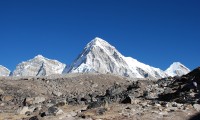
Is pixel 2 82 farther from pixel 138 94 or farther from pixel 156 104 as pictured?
pixel 156 104

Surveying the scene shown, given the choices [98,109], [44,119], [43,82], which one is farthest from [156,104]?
[43,82]

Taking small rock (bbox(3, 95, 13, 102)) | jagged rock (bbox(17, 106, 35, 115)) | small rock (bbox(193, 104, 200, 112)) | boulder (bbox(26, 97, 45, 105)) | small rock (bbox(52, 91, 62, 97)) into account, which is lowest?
small rock (bbox(193, 104, 200, 112))

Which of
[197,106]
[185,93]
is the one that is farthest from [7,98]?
[197,106]

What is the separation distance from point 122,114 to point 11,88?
3332cm

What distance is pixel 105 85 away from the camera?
72.7m

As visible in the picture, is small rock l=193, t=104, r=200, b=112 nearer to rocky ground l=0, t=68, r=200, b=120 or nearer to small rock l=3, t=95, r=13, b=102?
rocky ground l=0, t=68, r=200, b=120

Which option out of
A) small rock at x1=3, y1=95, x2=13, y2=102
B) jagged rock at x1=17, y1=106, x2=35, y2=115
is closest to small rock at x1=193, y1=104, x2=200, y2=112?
jagged rock at x1=17, y1=106, x2=35, y2=115

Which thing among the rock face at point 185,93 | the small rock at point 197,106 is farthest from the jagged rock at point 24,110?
the small rock at point 197,106

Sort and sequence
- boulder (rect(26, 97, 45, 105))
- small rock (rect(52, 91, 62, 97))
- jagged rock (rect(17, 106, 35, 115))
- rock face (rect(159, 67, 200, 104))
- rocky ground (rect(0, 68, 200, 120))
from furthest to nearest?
small rock (rect(52, 91, 62, 97)) < boulder (rect(26, 97, 45, 105)) < jagged rock (rect(17, 106, 35, 115)) < rock face (rect(159, 67, 200, 104)) < rocky ground (rect(0, 68, 200, 120))

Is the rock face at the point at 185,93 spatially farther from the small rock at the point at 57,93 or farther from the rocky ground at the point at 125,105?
the small rock at the point at 57,93

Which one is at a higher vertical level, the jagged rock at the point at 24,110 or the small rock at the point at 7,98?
the small rock at the point at 7,98

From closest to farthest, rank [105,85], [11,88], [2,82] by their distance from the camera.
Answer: [11,88] < [2,82] < [105,85]

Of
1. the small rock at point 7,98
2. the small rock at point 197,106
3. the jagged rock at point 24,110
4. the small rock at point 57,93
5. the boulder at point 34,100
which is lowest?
the small rock at point 197,106

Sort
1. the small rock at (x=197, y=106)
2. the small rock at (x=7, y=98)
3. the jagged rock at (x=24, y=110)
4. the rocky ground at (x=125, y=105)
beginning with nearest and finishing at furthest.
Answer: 1. the rocky ground at (x=125, y=105)
2. the small rock at (x=197, y=106)
3. the jagged rock at (x=24, y=110)
4. the small rock at (x=7, y=98)
